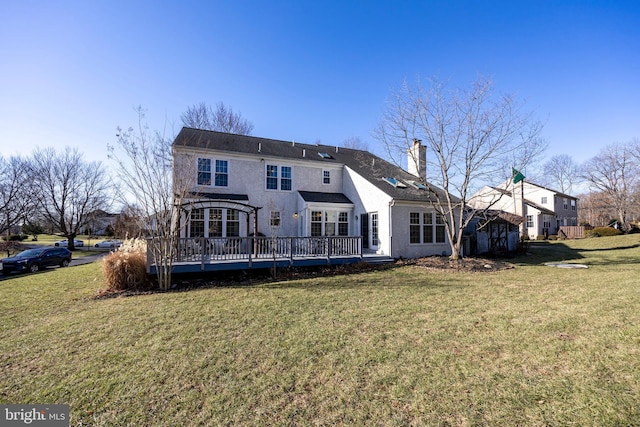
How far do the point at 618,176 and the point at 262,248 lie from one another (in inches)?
1838

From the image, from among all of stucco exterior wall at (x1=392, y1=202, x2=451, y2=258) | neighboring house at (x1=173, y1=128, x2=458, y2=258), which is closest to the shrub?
neighboring house at (x1=173, y1=128, x2=458, y2=258)

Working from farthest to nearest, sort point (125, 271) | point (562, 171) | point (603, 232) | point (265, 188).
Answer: point (562, 171) → point (603, 232) → point (265, 188) → point (125, 271)

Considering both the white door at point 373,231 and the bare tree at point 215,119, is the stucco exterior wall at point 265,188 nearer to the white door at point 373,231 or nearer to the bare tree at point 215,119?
the white door at point 373,231

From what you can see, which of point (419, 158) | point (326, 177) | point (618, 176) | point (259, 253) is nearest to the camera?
point (259, 253)

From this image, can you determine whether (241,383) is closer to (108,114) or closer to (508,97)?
(108,114)

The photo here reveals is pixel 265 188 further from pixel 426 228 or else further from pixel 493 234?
pixel 493 234

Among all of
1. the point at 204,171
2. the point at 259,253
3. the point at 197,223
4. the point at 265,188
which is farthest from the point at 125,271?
the point at 265,188

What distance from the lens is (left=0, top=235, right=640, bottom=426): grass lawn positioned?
8.75 feet

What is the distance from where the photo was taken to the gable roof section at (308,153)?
1436 cm

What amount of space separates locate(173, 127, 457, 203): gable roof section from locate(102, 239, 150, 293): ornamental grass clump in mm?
6769

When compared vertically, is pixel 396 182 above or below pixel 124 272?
above

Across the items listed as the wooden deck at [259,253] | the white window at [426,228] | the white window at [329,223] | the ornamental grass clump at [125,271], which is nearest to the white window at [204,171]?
the wooden deck at [259,253]

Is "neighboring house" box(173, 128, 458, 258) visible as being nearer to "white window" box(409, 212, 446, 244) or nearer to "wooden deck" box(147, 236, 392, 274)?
"white window" box(409, 212, 446, 244)

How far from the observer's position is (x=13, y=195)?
27.3 metres
